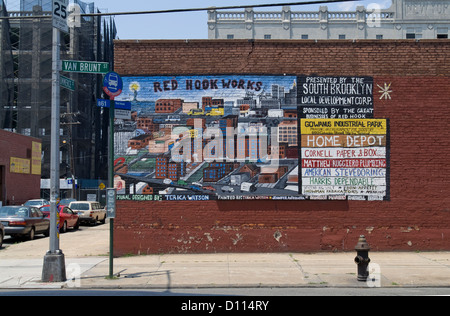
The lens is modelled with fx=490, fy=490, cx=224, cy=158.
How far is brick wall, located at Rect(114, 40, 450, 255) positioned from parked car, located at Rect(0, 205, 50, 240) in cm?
811

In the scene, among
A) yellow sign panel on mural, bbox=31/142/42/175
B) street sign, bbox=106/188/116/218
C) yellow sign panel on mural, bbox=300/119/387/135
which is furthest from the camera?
yellow sign panel on mural, bbox=31/142/42/175

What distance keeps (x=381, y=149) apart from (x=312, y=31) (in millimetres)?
53508

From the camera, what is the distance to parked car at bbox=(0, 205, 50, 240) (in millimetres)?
20906

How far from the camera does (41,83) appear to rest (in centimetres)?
5469

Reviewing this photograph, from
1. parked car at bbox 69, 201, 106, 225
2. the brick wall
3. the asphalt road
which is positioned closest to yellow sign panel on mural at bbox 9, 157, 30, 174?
parked car at bbox 69, 201, 106, 225

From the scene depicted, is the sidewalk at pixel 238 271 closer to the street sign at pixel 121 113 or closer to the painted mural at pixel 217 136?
the painted mural at pixel 217 136

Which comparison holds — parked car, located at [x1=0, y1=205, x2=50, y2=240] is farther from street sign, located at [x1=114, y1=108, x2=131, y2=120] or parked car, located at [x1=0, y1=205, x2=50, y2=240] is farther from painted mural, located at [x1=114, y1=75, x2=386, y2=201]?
street sign, located at [x1=114, y1=108, x2=131, y2=120]

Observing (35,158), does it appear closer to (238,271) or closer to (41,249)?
(41,249)

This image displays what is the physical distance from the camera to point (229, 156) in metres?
15.1

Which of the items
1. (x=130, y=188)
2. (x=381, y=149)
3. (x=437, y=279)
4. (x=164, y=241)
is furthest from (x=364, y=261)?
(x=130, y=188)

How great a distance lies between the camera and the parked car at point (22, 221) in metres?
20.9

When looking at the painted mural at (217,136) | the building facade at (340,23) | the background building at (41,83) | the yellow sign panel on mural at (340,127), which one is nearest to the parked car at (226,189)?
the painted mural at (217,136)
